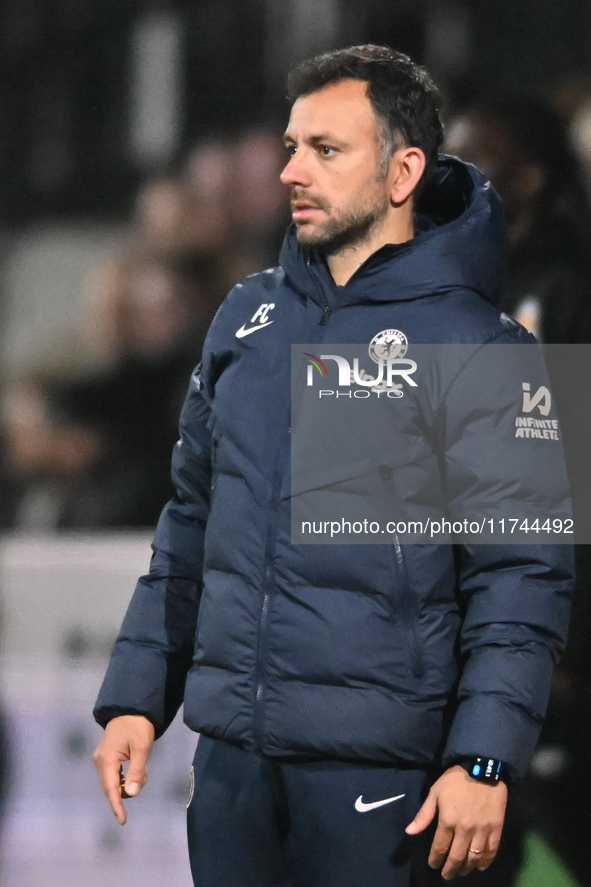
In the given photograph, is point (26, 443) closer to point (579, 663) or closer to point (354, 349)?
point (354, 349)

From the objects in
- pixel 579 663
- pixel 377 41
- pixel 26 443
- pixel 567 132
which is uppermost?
pixel 377 41

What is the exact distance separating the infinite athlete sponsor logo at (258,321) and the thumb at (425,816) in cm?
60

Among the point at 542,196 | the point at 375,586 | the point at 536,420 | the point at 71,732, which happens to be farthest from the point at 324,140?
the point at 71,732

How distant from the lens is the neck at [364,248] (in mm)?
1416

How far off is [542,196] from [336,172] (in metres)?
0.66

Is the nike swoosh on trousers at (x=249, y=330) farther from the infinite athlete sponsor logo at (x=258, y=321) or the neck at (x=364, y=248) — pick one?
the neck at (x=364, y=248)

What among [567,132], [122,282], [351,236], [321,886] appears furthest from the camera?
[122,282]

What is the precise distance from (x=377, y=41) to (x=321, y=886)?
138cm

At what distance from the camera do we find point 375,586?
4.14 ft

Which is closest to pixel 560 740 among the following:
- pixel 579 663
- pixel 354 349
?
pixel 579 663

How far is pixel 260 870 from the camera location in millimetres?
1317

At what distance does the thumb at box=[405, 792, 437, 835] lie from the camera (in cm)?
119

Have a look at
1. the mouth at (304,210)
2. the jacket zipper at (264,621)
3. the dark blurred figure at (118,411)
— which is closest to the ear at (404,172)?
the mouth at (304,210)

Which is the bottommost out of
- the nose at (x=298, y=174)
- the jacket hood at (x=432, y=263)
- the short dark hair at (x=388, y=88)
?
the jacket hood at (x=432, y=263)
